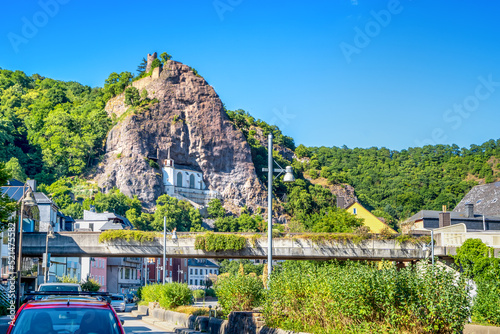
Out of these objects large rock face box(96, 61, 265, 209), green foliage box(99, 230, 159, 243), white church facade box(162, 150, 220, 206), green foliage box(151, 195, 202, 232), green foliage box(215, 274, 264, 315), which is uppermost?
large rock face box(96, 61, 265, 209)

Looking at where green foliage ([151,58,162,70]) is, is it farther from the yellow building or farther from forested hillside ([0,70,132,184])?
the yellow building

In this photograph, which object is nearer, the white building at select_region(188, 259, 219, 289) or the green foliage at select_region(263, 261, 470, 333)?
the green foliage at select_region(263, 261, 470, 333)

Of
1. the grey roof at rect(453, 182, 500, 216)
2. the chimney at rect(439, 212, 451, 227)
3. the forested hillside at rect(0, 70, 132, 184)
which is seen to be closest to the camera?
the chimney at rect(439, 212, 451, 227)

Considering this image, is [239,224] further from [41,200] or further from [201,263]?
[41,200]

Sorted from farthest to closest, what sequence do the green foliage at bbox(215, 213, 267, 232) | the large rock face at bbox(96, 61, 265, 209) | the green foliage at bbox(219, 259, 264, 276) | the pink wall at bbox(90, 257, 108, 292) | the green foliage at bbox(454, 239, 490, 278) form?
the large rock face at bbox(96, 61, 265, 209)
the green foliage at bbox(215, 213, 267, 232)
the green foliage at bbox(219, 259, 264, 276)
the pink wall at bbox(90, 257, 108, 292)
the green foliage at bbox(454, 239, 490, 278)

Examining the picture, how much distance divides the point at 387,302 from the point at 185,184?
5851 inches

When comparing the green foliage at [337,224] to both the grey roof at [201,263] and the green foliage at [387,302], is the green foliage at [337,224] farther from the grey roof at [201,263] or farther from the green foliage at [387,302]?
the grey roof at [201,263]

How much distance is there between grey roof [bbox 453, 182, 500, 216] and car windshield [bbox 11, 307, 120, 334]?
228 ft

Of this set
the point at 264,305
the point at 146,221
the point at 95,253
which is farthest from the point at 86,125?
the point at 264,305

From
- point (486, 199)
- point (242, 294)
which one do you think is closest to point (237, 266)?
point (486, 199)

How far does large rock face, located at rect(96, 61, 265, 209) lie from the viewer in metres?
152

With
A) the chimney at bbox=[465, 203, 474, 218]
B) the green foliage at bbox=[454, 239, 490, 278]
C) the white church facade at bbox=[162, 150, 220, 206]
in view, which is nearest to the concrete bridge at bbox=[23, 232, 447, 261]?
the green foliage at bbox=[454, 239, 490, 278]

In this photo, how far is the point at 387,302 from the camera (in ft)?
35.4

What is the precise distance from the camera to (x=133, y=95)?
167625 mm
